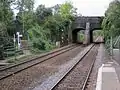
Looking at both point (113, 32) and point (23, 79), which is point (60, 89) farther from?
point (113, 32)

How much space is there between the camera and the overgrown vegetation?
39469 millimetres

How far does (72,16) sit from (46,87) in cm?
6949

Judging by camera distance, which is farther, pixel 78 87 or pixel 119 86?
pixel 78 87

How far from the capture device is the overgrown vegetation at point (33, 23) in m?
39.5

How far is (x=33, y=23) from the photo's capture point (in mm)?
56219

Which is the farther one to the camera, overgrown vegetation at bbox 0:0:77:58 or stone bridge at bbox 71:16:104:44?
stone bridge at bbox 71:16:104:44

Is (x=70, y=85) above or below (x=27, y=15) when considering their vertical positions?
below

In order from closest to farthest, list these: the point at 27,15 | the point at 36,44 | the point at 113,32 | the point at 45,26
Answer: the point at 113,32
the point at 36,44
the point at 27,15
the point at 45,26

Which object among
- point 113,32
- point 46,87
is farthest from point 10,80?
point 113,32

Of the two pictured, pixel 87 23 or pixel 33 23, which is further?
pixel 87 23

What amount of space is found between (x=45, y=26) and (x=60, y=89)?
4640cm

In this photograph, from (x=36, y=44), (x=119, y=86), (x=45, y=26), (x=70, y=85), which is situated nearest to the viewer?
(x=119, y=86)

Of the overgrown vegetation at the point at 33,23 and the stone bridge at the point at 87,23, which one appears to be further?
the stone bridge at the point at 87,23

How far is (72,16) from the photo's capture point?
83062 millimetres
